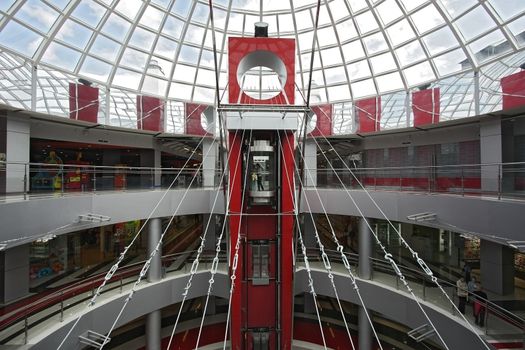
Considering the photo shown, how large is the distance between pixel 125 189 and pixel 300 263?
7.95 m

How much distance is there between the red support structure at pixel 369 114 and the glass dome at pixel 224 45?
1.59 ft

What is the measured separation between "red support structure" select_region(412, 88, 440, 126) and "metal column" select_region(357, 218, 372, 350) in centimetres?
523

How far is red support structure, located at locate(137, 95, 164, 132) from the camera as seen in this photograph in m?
15.7

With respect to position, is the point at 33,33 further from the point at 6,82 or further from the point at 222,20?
the point at 222,20

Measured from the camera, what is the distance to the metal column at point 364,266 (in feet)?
41.5

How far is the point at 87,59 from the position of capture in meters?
13.9

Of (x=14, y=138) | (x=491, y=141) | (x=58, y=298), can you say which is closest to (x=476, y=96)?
(x=491, y=141)

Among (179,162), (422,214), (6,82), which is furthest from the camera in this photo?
(179,162)

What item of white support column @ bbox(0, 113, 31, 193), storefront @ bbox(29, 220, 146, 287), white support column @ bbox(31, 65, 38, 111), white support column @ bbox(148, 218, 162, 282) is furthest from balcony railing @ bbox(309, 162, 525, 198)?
white support column @ bbox(0, 113, 31, 193)

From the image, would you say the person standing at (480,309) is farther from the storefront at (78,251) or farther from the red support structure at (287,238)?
the storefront at (78,251)

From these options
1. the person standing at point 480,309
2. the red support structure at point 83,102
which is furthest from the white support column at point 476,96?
the red support structure at point 83,102

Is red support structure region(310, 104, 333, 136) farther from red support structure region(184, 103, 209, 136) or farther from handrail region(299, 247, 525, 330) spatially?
handrail region(299, 247, 525, 330)

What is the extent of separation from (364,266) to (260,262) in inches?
184

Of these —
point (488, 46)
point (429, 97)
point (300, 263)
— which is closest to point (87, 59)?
point (300, 263)
